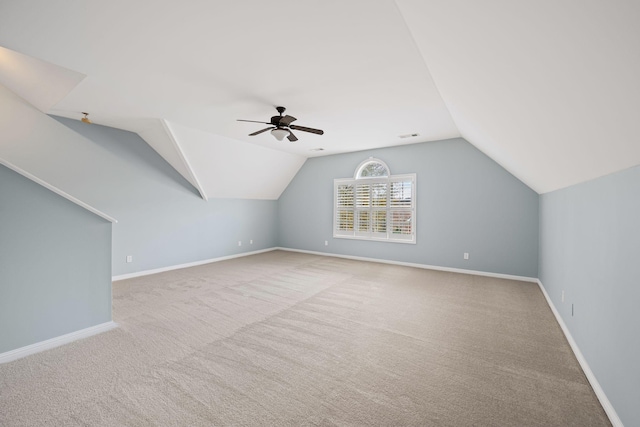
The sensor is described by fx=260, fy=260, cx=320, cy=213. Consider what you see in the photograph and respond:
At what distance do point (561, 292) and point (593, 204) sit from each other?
4.64ft

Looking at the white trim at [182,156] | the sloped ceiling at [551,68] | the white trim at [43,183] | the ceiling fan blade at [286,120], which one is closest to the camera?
the sloped ceiling at [551,68]

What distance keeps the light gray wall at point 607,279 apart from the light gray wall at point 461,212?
198 cm

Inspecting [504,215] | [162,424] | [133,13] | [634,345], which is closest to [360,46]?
[133,13]

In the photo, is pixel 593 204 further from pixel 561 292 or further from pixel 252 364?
pixel 252 364

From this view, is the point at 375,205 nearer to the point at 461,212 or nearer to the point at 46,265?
the point at 461,212

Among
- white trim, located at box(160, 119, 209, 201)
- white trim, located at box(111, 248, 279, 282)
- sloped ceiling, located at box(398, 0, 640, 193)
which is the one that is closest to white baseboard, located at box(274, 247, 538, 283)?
white trim, located at box(111, 248, 279, 282)

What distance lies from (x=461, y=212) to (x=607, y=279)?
3.47 metres

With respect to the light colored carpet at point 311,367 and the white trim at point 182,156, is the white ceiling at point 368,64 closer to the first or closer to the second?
the white trim at point 182,156

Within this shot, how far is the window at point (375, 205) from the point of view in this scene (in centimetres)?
579

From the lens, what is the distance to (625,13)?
28.9 inches

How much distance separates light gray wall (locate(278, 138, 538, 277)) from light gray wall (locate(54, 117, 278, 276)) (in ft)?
10.5

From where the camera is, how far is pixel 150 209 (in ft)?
16.6

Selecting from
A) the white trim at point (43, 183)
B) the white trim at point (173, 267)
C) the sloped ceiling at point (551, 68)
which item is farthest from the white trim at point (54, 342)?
the sloped ceiling at point (551, 68)

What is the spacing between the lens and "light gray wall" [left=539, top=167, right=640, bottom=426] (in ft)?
4.77
